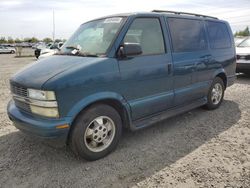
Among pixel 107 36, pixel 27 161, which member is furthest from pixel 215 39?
pixel 27 161

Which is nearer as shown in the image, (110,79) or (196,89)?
(110,79)

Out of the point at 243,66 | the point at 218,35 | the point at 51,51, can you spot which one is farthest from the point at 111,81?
the point at 243,66

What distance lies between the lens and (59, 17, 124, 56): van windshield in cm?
350

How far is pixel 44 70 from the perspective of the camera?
10.5ft

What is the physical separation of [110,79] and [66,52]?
1.06 meters

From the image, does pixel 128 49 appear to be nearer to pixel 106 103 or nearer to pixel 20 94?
pixel 106 103

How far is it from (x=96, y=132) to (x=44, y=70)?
1.08 m

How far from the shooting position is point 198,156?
137 inches

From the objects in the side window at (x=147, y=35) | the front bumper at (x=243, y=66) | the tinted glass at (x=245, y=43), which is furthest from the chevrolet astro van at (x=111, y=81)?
the tinted glass at (x=245, y=43)

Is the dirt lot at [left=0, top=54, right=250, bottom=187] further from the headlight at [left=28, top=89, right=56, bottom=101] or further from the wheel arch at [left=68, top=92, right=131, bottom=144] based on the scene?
the headlight at [left=28, top=89, right=56, bottom=101]

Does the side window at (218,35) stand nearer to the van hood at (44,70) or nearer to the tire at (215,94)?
the tire at (215,94)

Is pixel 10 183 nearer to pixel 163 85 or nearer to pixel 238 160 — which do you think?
pixel 163 85

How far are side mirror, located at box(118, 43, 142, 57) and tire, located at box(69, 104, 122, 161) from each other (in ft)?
2.52

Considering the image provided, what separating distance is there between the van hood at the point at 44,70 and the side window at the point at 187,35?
1703mm
